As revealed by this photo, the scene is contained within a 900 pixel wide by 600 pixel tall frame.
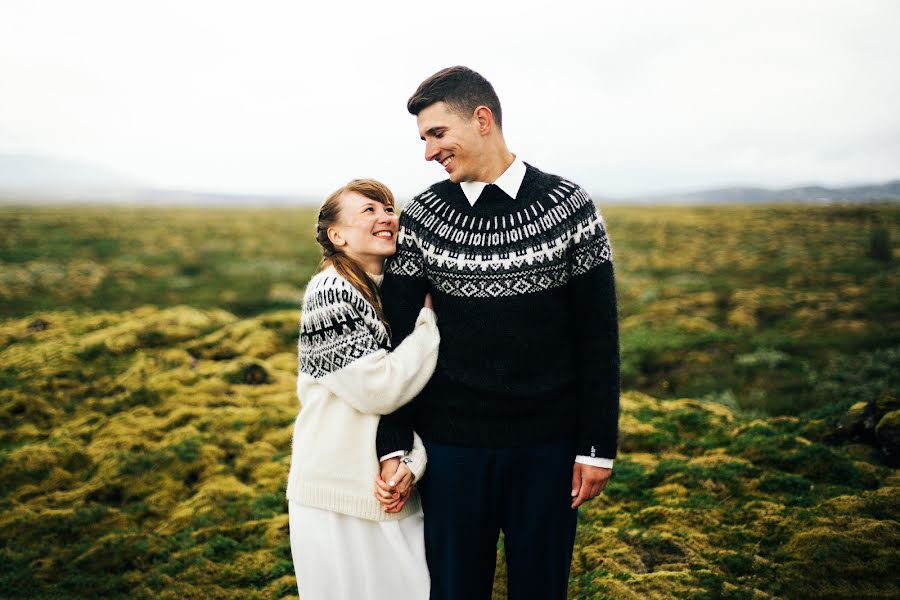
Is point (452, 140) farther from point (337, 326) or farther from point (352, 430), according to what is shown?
point (352, 430)

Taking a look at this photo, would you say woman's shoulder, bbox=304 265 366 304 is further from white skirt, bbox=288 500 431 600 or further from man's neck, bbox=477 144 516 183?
white skirt, bbox=288 500 431 600

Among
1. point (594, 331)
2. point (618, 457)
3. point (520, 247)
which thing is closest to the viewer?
point (520, 247)

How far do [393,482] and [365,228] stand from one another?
118 centimetres

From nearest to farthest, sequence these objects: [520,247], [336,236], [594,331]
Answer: [520,247]
[594,331]
[336,236]

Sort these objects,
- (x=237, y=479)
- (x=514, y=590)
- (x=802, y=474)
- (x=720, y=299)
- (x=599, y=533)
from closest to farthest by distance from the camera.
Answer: (x=514, y=590), (x=599, y=533), (x=802, y=474), (x=237, y=479), (x=720, y=299)

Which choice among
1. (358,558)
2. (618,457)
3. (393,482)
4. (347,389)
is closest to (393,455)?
(393,482)

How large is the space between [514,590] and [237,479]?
14.1ft

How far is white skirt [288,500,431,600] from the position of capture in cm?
295

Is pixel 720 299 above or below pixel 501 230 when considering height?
below

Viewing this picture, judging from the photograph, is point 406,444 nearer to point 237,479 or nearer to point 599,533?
point 599,533

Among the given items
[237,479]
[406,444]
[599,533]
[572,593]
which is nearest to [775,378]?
[599,533]

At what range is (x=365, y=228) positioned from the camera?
3.00m

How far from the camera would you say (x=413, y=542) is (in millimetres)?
3016

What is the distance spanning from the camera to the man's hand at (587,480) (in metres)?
Answer: 2.84
